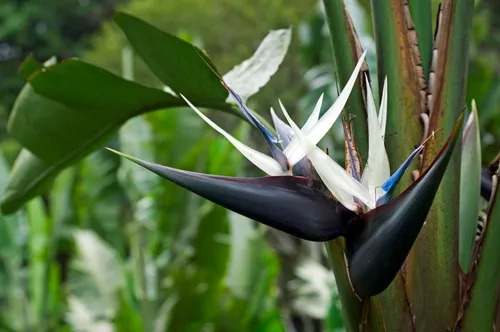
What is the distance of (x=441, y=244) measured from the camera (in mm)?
539

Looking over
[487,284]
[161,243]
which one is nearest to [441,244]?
[487,284]

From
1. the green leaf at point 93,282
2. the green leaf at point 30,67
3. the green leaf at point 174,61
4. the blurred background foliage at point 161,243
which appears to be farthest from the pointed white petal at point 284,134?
the green leaf at point 93,282

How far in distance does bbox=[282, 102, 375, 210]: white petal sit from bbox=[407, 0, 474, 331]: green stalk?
4.9 inches

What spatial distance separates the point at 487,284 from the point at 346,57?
0.21 meters

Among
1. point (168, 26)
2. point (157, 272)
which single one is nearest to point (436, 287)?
point (157, 272)

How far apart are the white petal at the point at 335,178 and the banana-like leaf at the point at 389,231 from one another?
0.04 feet

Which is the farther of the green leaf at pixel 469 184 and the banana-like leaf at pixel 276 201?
the green leaf at pixel 469 184

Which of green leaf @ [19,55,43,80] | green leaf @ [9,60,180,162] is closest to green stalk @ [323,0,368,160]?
green leaf @ [9,60,180,162]

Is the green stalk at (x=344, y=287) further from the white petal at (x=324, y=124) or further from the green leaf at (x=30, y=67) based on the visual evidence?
the green leaf at (x=30, y=67)

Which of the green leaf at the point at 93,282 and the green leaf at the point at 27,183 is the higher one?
the green leaf at the point at 27,183

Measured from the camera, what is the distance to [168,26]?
8.03 metres

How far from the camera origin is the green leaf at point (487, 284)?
1.75 feet

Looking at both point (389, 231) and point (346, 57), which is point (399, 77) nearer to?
point (346, 57)

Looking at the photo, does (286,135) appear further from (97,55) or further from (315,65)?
(97,55)
